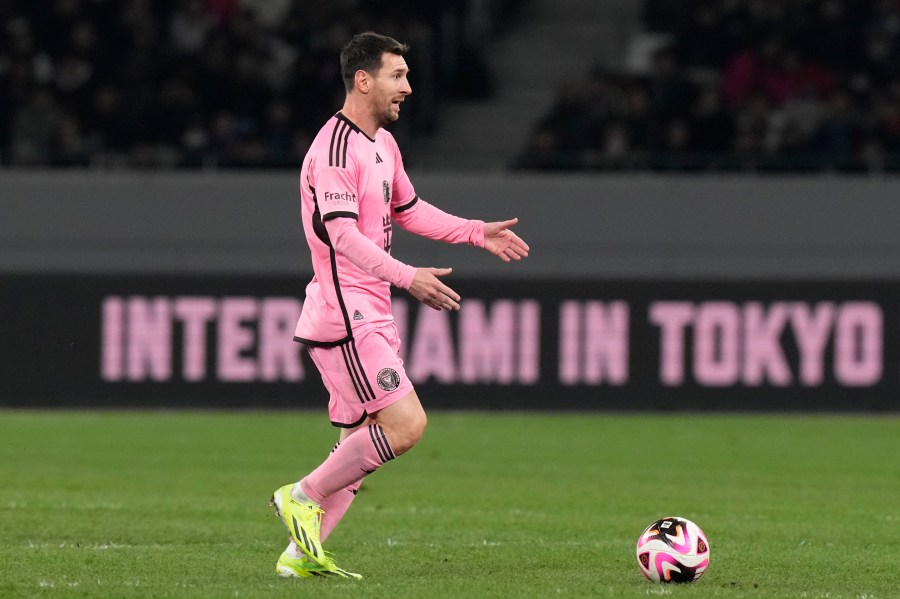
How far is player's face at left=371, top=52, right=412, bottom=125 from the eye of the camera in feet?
24.8

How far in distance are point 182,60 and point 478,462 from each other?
29.9 feet

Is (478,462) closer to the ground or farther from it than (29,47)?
closer to the ground

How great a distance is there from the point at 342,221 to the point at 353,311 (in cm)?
43

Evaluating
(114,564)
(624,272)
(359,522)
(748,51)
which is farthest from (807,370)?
(114,564)

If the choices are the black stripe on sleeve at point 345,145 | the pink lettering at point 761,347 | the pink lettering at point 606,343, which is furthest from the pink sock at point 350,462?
the pink lettering at point 761,347

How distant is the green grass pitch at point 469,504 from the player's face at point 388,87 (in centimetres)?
210

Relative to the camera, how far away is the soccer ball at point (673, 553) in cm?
753

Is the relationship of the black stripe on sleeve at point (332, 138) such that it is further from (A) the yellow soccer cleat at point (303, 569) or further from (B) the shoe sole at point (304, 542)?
(A) the yellow soccer cleat at point (303, 569)

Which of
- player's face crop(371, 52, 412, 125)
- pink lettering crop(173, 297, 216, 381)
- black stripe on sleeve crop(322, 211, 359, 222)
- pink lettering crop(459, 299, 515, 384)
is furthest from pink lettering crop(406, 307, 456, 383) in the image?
black stripe on sleeve crop(322, 211, 359, 222)

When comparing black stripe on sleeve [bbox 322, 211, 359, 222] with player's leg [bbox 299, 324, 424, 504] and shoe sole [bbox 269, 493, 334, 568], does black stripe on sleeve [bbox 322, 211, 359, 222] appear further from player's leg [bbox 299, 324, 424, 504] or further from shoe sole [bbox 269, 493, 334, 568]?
shoe sole [bbox 269, 493, 334, 568]

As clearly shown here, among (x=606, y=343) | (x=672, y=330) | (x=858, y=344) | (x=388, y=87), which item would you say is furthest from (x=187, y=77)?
(x=388, y=87)

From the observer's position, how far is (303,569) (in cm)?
760

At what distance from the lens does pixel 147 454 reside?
1459 centimetres

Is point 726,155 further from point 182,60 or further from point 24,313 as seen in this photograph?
point 24,313
